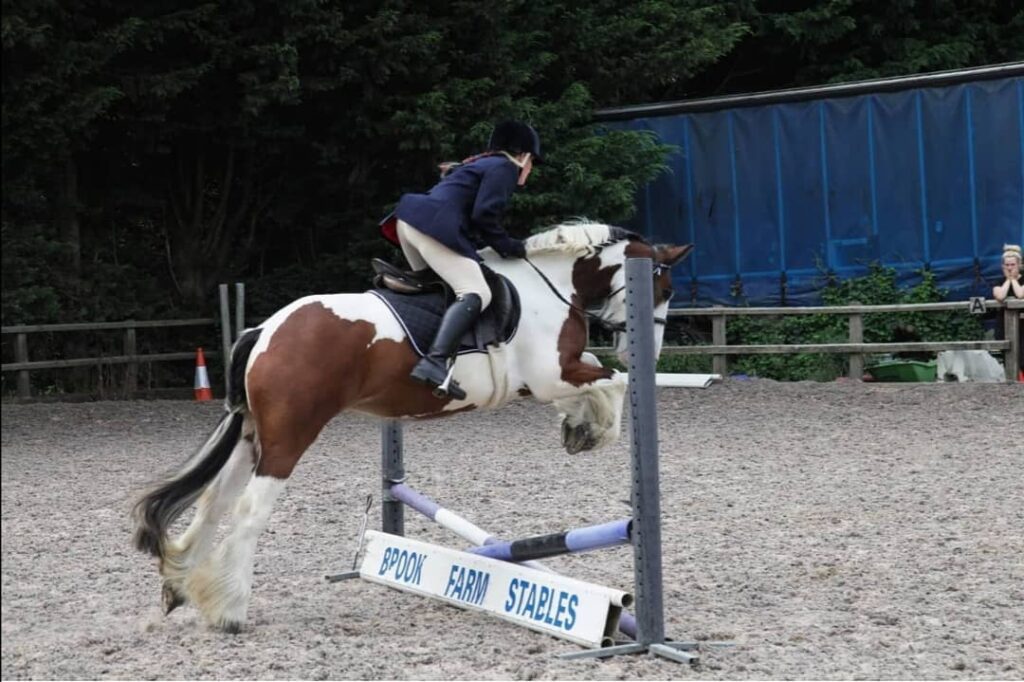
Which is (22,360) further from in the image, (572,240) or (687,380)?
(572,240)

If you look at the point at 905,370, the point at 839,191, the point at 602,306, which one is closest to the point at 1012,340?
the point at 905,370

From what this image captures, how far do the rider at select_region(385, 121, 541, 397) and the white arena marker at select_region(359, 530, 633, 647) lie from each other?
777 millimetres

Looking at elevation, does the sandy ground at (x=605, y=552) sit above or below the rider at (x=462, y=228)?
below

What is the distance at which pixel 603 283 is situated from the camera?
19.6 ft

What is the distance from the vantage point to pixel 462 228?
5605mm

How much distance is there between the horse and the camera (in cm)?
520

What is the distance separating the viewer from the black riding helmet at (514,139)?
226 inches

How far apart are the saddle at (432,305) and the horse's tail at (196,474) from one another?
0.62 metres

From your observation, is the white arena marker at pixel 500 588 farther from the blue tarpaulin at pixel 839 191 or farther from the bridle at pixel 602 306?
the blue tarpaulin at pixel 839 191

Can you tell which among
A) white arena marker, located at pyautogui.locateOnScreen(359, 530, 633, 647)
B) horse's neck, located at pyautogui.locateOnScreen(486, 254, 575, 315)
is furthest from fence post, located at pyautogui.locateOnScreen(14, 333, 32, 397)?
horse's neck, located at pyautogui.locateOnScreen(486, 254, 575, 315)

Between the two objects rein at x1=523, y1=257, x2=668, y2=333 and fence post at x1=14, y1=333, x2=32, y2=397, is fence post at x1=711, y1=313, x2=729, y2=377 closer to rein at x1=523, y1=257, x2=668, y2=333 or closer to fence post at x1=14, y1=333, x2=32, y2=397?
fence post at x1=14, y1=333, x2=32, y2=397

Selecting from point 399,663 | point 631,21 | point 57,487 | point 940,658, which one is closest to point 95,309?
point 57,487

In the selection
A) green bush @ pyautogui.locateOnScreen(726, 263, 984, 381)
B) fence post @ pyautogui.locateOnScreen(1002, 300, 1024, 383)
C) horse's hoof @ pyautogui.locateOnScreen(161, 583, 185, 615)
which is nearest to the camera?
horse's hoof @ pyautogui.locateOnScreen(161, 583, 185, 615)

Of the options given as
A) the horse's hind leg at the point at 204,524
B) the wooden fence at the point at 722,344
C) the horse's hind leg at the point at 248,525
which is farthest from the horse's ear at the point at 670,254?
the wooden fence at the point at 722,344
